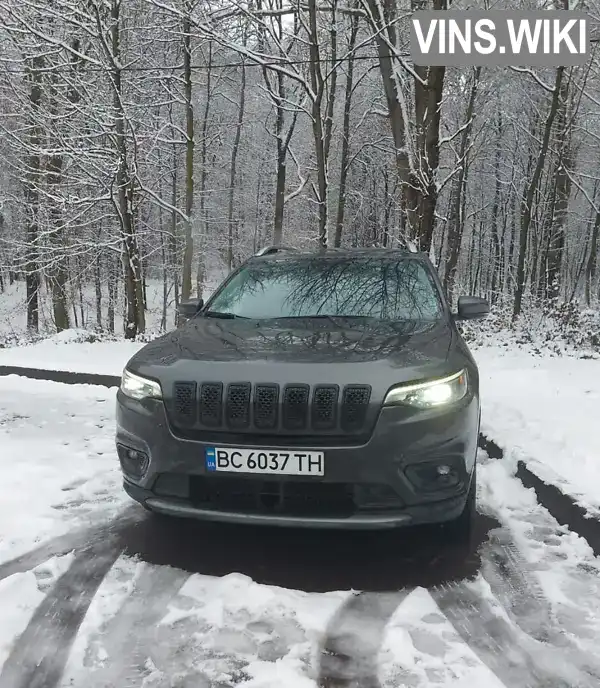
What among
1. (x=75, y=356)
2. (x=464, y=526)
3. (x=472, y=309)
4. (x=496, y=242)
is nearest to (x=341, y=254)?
(x=472, y=309)

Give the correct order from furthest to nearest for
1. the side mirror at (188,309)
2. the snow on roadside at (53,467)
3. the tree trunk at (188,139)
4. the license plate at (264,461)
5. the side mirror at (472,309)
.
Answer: the tree trunk at (188,139)
the side mirror at (188,309)
the side mirror at (472,309)
the snow on roadside at (53,467)
the license plate at (264,461)

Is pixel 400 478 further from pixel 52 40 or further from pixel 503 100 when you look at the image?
pixel 503 100

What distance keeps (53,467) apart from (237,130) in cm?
2776

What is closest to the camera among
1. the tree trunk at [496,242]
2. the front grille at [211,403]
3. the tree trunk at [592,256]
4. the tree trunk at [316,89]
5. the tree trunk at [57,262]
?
the front grille at [211,403]

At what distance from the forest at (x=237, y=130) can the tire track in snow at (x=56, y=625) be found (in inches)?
368

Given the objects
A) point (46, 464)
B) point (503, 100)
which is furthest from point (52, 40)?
point (503, 100)

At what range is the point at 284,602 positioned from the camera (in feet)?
9.70

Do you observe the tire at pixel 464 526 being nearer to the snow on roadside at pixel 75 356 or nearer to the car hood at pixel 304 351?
the car hood at pixel 304 351

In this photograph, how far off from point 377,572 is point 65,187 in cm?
1495

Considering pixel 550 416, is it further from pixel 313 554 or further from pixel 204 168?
pixel 204 168

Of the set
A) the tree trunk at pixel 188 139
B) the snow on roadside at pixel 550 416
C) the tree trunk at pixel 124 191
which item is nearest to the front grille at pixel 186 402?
the snow on roadside at pixel 550 416

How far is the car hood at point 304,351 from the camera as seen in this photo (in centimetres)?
314

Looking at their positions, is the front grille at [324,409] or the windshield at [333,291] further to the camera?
the windshield at [333,291]

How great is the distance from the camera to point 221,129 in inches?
1078
